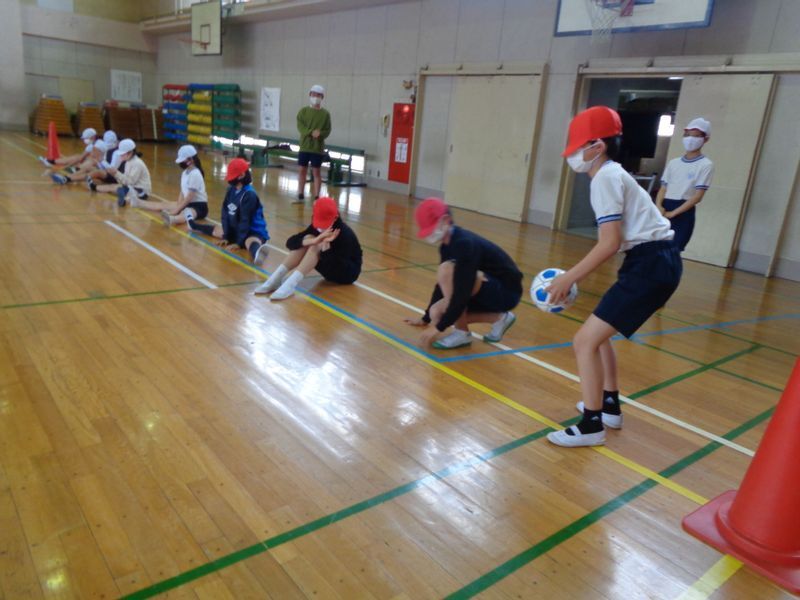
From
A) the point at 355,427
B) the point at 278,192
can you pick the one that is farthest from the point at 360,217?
the point at 355,427

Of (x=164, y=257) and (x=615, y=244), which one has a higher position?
(x=615, y=244)

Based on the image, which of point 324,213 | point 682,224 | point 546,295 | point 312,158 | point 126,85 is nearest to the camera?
point 546,295

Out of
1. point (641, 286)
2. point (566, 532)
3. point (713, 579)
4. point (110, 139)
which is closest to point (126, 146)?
point (110, 139)

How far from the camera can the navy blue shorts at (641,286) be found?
2.58 metres

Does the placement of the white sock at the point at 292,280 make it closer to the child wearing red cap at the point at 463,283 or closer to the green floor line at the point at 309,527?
the child wearing red cap at the point at 463,283

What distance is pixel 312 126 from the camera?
970cm

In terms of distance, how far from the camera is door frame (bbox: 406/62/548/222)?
31.3 ft

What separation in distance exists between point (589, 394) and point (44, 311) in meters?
3.54

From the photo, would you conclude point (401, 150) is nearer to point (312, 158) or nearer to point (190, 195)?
point (312, 158)

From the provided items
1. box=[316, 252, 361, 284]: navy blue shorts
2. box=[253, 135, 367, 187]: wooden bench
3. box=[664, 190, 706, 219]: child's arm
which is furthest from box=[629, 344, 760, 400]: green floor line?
box=[253, 135, 367, 187]: wooden bench

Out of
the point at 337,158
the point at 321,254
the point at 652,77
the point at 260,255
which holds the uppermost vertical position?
the point at 652,77

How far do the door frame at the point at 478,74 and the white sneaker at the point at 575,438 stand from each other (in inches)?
297

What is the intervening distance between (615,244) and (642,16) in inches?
264

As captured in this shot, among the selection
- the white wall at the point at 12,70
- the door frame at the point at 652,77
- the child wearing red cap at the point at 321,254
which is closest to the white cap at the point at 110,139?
the child wearing red cap at the point at 321,254
